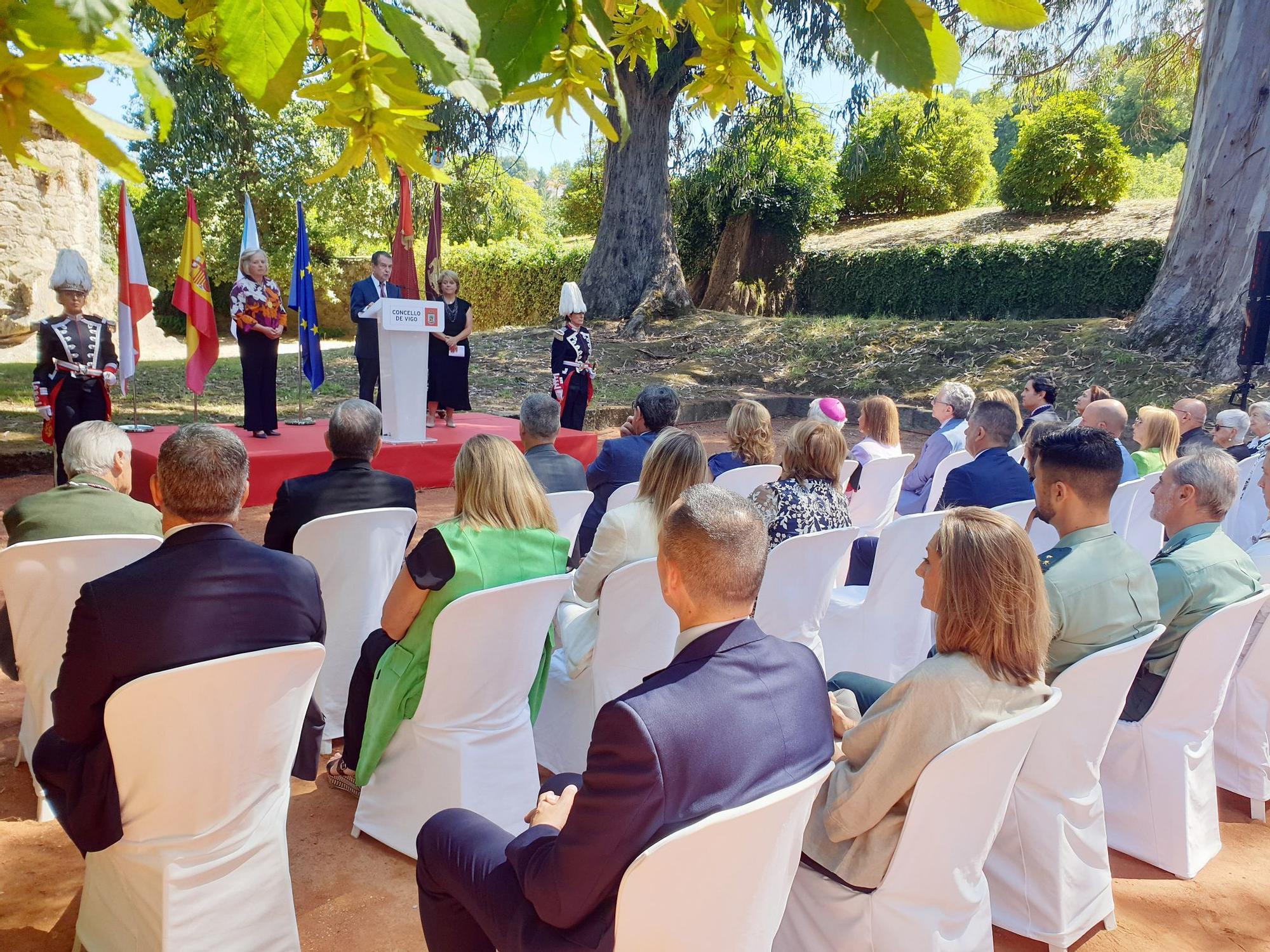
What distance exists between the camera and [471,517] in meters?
2.82

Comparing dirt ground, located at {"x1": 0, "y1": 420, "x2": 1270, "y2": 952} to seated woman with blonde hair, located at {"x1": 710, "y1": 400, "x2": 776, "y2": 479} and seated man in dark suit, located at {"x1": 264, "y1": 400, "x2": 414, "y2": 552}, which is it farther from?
seated woman with blonde hair, located at {"x1": 710, "y1": 400, "x2": 776, "y2": 479}

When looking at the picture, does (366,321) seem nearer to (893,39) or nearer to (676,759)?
(676,759)

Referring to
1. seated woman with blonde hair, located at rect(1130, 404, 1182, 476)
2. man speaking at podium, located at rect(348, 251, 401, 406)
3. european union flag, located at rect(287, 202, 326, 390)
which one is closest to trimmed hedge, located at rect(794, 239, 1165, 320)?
seated woman with blonde hair, located at rect(1130, 404, 1182, 476)

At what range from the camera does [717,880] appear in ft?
5.09

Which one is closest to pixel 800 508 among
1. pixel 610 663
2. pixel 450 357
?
pixel 610 663

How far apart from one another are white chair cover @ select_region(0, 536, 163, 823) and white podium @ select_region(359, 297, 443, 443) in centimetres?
437

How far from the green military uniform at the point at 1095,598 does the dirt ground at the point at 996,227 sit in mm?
16684

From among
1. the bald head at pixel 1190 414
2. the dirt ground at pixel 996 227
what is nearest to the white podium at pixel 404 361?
the bald head at pixel 1190 414

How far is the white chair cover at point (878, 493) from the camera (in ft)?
17.0

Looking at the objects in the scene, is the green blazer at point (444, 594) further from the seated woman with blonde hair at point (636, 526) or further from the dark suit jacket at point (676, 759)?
the dark suit jacket at point (676, 759)

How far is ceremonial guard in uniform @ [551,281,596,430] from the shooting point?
941 centimetres

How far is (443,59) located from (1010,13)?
0.69m

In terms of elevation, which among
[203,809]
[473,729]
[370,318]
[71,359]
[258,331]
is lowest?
[473,729]

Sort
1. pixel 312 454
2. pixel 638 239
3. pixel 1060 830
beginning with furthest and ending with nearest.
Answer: pixel 638 239, pixel 312 454, pixel 1060 830
